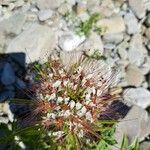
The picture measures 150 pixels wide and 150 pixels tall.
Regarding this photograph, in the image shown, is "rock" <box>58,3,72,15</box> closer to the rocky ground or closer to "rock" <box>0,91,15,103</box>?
the rocky ground

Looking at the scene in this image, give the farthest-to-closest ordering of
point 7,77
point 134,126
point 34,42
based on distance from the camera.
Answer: point 34,42 → point 7,77 → point 134,126

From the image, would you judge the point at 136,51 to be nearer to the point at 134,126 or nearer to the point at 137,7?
the point at 137,7

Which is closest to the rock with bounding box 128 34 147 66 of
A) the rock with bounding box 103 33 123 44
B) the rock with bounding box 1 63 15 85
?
the rock with bounding box 103 33 123 44

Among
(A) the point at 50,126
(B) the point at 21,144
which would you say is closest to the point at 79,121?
(A) the point at 50,126

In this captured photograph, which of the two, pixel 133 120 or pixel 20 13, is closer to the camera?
pixel 133 120

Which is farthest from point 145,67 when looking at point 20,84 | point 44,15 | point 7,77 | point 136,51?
point 7,77

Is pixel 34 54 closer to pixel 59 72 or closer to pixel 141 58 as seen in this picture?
pixel 141 58

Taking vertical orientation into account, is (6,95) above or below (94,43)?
below
